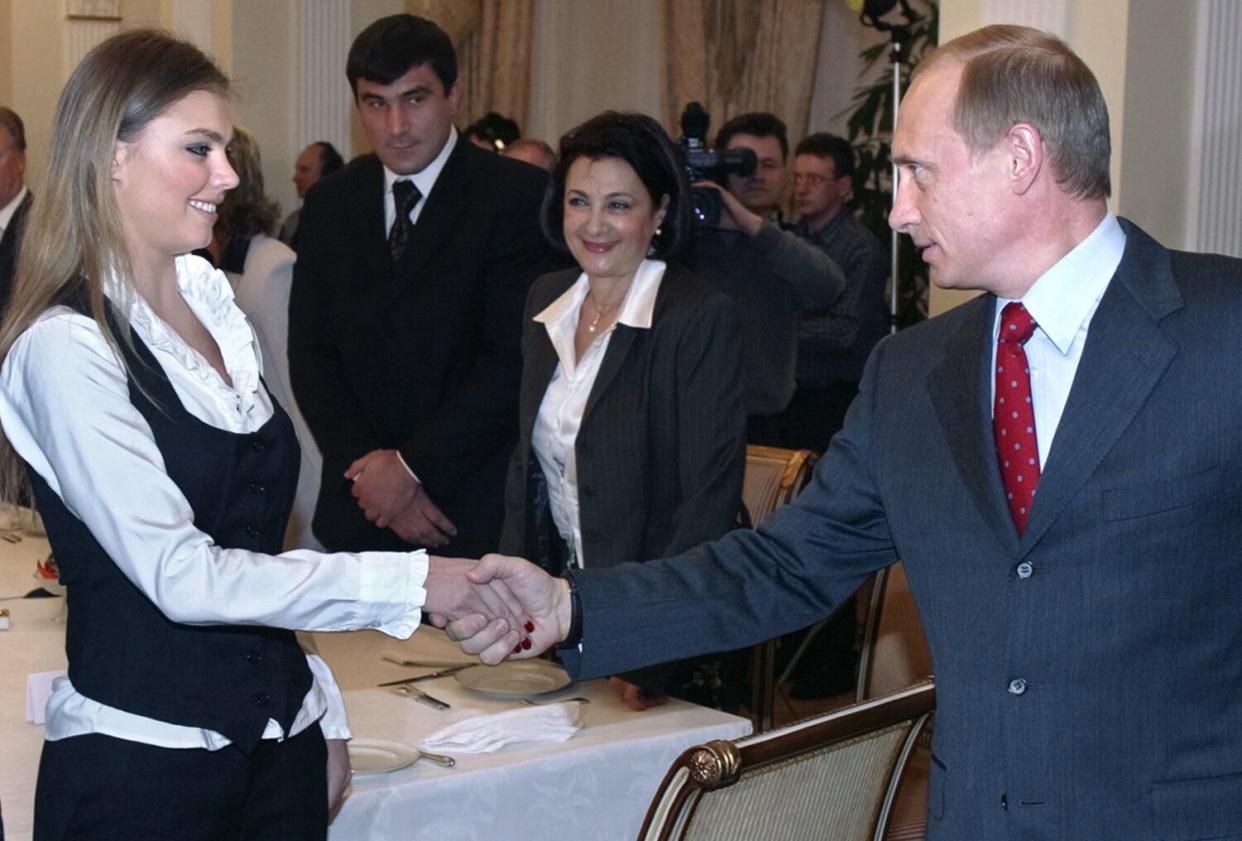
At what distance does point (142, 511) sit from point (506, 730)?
0.67 meters

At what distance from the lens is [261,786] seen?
1.97 m

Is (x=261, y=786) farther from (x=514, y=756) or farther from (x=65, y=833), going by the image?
(x=514, y=756)

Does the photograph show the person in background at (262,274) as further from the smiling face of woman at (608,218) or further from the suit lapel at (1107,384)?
the suit lapel at (1107,384)

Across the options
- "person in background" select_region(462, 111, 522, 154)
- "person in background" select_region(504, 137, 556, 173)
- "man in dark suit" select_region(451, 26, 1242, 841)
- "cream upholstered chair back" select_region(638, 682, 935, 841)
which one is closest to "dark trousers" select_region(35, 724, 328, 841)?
"cream upholstered chair back" select_region(638, 682, 935, 841)

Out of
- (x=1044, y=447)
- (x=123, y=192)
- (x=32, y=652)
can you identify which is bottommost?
(x=32, y=652)

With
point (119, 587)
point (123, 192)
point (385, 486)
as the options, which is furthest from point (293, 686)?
point (385, 486)

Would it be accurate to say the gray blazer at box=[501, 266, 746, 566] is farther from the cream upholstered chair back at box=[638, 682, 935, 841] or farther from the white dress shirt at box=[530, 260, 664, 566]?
the cream upholstered chair back at box=[638, 682, 935, 841]

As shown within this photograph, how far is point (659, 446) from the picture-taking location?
9.84 ft

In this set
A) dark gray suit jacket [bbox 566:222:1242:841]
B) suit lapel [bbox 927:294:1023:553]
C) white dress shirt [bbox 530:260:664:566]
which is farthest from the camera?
white dress shirt [bbox 530:260:664:566]

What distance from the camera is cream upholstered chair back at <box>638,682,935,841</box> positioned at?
5.53 feet

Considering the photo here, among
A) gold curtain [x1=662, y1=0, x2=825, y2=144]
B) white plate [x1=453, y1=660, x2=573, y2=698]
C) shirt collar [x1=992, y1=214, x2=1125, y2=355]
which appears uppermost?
gold curtain [x1=662, y1=0, x2=825, y2=144]

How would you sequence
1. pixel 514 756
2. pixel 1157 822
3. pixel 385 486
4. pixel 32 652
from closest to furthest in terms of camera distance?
1. pixel 1157 822
2. pixel 514 756
3. pixel 32 652
4. pixel 385 486

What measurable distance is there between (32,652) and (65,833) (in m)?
0.96

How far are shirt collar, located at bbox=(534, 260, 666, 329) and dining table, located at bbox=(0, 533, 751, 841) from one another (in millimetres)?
741
